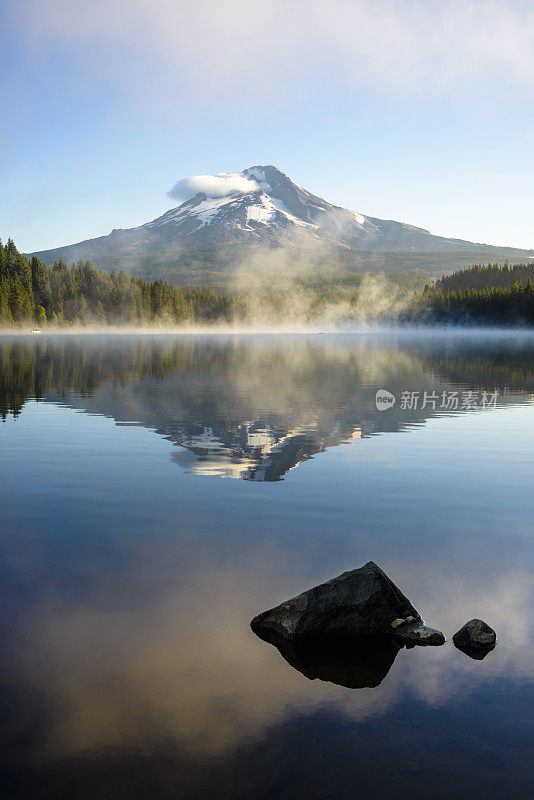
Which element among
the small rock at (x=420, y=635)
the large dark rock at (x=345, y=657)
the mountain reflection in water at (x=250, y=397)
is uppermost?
the mountain reflection in water at (x=250, y=397)

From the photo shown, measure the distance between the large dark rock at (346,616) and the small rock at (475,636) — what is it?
0.88ft

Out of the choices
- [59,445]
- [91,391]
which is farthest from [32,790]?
[91,391]

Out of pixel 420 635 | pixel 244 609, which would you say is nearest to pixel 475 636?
pixel 420 635

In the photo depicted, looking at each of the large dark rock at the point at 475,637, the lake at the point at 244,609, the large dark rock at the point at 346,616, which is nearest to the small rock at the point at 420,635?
the large dark rock at the point at 346,616

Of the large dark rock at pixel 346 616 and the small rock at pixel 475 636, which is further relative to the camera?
the large dark rock at pixel 346 616

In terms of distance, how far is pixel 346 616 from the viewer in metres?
9.62

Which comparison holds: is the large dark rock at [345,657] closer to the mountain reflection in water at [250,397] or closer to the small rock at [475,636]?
the small rock at [475,636]

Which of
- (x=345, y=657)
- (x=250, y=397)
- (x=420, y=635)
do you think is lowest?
(x=345, y=657)

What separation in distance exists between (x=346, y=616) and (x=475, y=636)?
6.41 feet

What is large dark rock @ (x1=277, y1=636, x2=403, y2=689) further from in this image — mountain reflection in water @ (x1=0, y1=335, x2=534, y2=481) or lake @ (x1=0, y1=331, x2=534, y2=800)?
mountain reflection in water @ (x1=0, y1=335, x2=534, y2=481)

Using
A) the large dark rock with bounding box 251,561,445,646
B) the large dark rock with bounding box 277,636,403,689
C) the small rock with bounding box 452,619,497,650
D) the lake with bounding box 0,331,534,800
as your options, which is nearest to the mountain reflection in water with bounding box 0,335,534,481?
the lake with bounding box 0,331,534,800

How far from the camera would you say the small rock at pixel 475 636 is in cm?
908

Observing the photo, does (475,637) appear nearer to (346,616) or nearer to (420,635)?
(420,635)

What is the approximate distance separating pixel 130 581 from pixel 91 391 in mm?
33244
